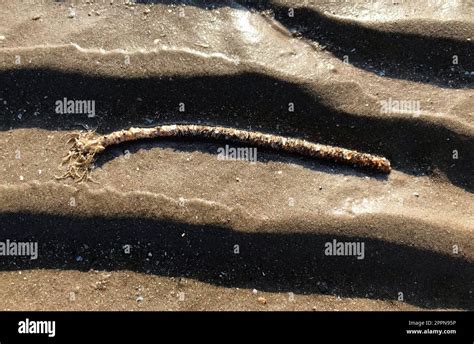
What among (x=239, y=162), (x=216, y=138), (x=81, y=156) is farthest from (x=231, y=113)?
(x=81, y=156)

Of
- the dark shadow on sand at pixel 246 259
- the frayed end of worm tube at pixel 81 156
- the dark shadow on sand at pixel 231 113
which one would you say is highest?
the dark shadow on sand at pixel 231 113

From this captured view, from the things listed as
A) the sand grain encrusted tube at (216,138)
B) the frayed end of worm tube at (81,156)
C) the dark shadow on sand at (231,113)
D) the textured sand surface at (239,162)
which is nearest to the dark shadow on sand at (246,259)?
the textured sand surface at (239,162)

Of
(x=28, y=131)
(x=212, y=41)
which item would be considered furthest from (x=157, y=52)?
(x=28, y=131)

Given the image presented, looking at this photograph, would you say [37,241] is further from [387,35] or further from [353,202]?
[387,35]

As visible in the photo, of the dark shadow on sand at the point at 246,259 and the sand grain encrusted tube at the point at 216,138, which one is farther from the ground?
the sand grain encrusted tube at the point at 216,138

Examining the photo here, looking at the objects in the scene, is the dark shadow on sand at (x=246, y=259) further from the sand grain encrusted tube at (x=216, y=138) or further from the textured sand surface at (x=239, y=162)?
the sand grain encrusted tube at (x=216, y=138)

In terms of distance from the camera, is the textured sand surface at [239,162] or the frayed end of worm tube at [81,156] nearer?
the textured sand surface at [239,162]
